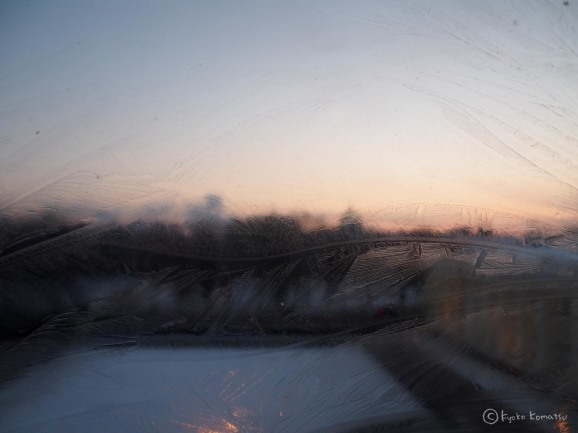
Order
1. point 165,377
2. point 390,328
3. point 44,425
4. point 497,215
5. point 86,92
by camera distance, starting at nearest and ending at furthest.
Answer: point 44,425, point 165,377, point 86,92, point 390,328, point 497,215

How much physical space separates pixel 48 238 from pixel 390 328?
229 cm

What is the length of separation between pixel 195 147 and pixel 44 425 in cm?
185

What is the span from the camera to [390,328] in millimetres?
3213

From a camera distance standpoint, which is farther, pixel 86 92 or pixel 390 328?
pixel 390 328

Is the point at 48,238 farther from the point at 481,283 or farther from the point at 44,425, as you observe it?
the point at 481,283

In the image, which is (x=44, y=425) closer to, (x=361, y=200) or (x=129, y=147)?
(x=129, y=147)

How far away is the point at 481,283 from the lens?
3.37 metres

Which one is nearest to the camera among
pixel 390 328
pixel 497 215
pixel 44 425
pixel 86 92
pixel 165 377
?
pixel 44 425

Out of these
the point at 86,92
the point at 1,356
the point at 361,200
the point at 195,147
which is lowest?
the point at 1,356

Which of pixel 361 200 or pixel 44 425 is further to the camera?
pixel 361 200

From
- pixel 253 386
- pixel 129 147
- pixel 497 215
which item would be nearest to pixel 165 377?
pixel 253 386

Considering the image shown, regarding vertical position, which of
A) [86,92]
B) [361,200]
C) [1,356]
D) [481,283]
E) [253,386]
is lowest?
[253,386]

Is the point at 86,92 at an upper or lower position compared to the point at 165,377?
upper

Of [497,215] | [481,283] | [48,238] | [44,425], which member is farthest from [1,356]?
[497,215]
